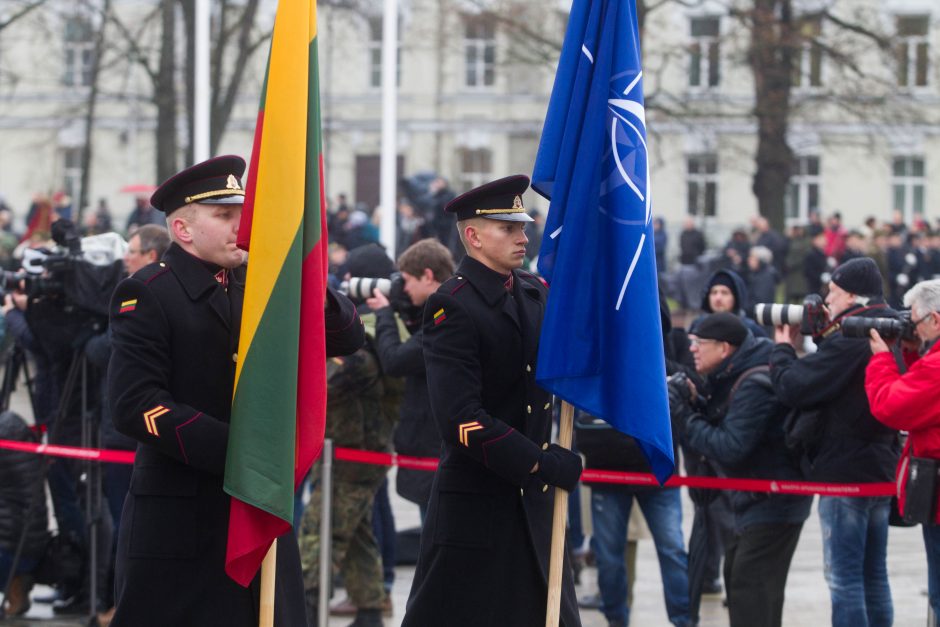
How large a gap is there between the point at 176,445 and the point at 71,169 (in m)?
44.4

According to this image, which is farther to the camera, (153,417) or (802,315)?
(802,315)

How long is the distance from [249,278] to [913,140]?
3893cm

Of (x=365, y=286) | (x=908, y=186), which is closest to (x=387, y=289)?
(x=365, y=286)

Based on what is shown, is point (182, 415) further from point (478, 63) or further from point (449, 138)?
point (478, 63)

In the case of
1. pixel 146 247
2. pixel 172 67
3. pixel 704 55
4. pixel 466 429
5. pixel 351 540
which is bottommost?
pixel 351 540

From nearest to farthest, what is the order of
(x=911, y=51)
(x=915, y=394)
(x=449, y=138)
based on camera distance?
(x=915, y=394) → (x=911, y=51) → (x=449, y=138)

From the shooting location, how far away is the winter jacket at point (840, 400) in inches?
262

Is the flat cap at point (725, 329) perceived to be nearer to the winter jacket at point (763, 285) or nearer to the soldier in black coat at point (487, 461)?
the soldier in black coat at point (487, 461)

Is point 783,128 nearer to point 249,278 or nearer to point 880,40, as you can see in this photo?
point 880,40

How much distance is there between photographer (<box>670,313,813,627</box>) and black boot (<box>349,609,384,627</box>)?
1.92 metres

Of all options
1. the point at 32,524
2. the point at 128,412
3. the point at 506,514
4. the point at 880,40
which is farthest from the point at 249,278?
the point at 880,40

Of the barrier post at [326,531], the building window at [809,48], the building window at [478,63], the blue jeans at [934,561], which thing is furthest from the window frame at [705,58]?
the blue jeans at [934,561]

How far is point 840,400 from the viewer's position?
675 centimetres

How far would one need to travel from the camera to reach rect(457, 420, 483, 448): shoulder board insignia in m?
5.07
